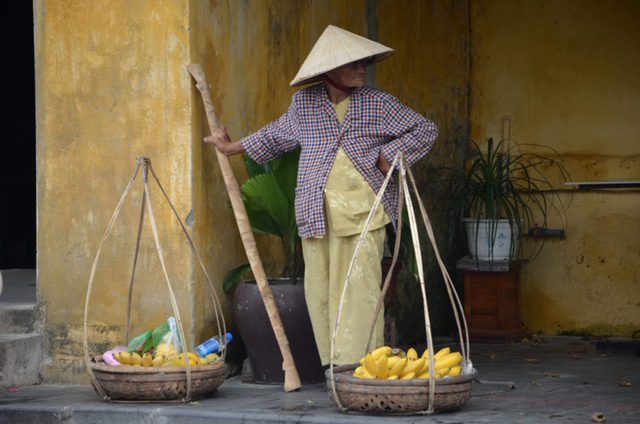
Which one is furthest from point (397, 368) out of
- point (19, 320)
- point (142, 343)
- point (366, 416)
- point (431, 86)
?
point (431, 86)

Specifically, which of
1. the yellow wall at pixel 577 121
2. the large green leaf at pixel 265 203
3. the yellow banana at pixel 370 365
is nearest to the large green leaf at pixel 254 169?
the large green leaf at pixel 265 203

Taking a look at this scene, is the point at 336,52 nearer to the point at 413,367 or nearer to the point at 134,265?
the point at 134,265

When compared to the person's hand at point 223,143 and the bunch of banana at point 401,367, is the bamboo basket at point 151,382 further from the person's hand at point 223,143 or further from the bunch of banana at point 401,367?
the person's hand at point 223,143

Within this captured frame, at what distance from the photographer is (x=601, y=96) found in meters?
9.09

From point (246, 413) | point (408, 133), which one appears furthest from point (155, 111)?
point (246, 413)

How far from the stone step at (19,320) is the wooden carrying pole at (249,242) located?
1.29m

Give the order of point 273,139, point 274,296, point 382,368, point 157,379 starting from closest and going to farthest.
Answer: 1. point 382,368
2. point 157,379
3. point 273,139
4. point 274,296

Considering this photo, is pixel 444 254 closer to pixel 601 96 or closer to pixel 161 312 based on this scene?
pixel 601 96

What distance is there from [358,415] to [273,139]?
5.18 ft

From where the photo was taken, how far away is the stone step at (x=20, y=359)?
6707 millimetres

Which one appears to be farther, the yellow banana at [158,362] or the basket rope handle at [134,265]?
the basket rope handle at [134,265]

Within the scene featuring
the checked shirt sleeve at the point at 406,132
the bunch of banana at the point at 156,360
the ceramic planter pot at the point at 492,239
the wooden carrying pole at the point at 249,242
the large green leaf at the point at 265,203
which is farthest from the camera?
the ceramic planter pot at the point at 492,239

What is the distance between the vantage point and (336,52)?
6219mm

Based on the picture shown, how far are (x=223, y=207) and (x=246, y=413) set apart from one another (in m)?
1.50
